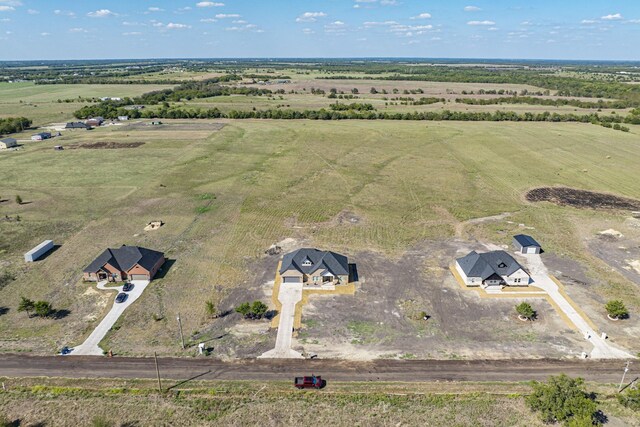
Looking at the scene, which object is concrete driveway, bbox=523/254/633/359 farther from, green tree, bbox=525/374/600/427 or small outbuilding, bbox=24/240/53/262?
small outbuilding, bbox=24/240/53/262

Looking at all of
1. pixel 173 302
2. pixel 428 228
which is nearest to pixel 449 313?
pixel 428 228

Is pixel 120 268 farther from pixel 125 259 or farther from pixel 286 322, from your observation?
pixel 286 322

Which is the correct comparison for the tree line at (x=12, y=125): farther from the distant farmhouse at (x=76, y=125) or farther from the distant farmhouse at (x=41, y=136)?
the distant farmhouse at (x=41, y=136)

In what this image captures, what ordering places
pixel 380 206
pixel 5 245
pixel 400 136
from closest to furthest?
pixel 5 245 → pixel 380 206 → pixel 400 136

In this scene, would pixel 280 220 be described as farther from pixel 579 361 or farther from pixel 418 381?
pixel 579 361

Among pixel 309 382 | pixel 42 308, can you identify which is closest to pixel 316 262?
pixel 309 382

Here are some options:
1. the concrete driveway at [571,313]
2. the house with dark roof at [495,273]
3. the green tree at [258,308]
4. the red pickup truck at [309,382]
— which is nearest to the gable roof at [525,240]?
the concrete driveway at [571,313]

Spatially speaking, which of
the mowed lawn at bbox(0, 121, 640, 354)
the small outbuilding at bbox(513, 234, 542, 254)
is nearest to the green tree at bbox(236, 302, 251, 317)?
the mowed lawn at bbox(0, 121, 640, 354)
